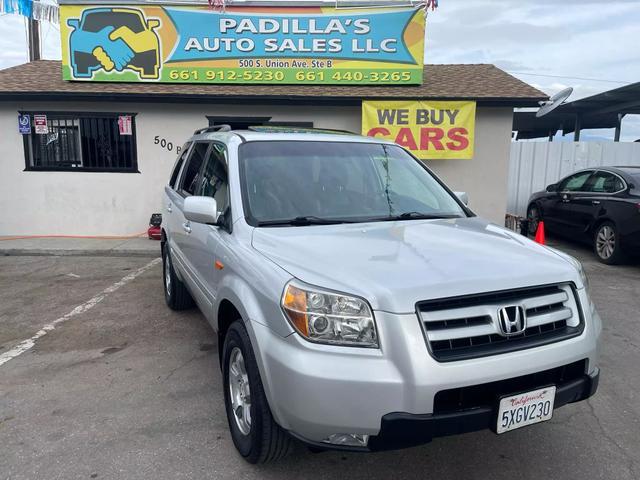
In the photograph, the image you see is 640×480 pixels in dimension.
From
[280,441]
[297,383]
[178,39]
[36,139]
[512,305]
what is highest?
[178,39]

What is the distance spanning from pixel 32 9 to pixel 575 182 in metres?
12.4

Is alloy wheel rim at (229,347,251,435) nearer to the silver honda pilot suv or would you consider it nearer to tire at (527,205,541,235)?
the silver honda pilot suv

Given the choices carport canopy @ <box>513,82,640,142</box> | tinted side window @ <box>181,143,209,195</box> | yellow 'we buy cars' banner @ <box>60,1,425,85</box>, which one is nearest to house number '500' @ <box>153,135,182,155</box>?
yellow 'we buy cars' banner @ <box>60,1,425,85</box>

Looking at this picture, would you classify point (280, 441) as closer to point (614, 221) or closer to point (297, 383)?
point (297, 383)

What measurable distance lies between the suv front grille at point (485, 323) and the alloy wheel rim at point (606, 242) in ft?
21.1

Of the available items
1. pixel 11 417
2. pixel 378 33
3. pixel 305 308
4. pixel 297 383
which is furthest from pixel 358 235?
pixel 378 33

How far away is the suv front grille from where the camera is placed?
2.26 meters

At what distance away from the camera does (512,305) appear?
2396 mm

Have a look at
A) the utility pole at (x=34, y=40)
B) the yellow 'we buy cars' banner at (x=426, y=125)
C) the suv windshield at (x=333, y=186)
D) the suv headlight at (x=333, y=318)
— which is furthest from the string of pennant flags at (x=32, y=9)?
the suv headlight at (x=333, y=318)

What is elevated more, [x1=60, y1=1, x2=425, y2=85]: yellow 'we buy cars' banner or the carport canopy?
[x1=60, y1=1, x2=425, y2=85]: yellow 'we buy cars' banner

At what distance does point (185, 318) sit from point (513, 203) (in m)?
9.94

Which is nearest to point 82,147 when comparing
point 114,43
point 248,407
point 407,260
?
point 114,43

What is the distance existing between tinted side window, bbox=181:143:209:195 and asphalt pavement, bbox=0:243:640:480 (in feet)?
4.63

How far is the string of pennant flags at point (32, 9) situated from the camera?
1120cm
